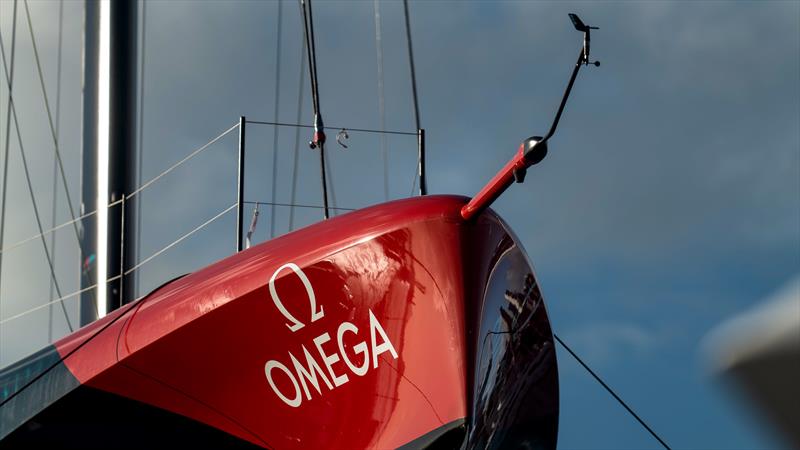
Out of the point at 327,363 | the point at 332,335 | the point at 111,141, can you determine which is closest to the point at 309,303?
the point at 332,335

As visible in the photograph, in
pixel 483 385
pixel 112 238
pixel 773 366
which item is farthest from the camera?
pixel 112 238

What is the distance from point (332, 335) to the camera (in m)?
5.23

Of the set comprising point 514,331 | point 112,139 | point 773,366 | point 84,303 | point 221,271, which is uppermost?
point 112,139

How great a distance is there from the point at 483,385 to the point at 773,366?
4073 millimetres

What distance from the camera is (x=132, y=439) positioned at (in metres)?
5.48

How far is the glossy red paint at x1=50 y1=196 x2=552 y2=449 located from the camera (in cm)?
500

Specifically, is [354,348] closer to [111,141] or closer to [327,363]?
[327,363]

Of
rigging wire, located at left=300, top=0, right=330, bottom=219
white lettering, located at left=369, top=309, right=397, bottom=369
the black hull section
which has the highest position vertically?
rigging wire, located at left=300, top=0, right=330, bottom=219

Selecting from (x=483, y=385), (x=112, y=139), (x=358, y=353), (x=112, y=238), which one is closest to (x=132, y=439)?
(x=358, y=353)

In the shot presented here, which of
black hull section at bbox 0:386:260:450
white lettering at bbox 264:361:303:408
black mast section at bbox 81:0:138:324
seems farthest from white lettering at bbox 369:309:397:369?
black mast section at bbox 81:0:138:324

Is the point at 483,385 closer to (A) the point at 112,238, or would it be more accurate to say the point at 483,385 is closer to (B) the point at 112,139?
(A) the point at 112,238

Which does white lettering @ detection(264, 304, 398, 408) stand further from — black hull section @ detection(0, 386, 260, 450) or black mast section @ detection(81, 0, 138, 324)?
black mast section @ detection(81, 0, 138, 324)

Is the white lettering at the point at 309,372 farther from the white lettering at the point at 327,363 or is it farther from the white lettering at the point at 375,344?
the white lettering at the point at 375,344

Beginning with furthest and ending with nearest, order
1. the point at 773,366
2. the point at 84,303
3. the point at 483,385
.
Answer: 1. the point at 84,303
2. the point at 483,385
3. the point at 773,366
